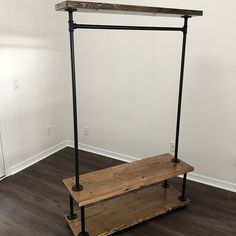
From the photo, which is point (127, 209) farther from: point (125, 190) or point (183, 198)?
point (183, 198)

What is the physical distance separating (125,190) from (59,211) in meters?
0.78

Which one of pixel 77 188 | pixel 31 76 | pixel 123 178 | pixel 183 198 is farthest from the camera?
pixel 31 76

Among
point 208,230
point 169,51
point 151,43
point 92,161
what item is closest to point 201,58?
point 169,51

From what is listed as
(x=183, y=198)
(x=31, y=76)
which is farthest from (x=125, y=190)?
(x=31, y=76)

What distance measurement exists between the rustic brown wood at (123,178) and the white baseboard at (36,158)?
1242 millimetres

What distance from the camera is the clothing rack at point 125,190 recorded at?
6.33 ft

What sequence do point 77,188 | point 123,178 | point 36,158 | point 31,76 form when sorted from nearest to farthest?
point 77,188
point 123,178
point 31,76
point 36,158

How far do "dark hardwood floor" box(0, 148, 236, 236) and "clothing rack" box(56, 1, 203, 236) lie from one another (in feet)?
0.33

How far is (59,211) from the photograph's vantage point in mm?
2434

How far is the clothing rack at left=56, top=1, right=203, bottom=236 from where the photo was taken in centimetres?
193

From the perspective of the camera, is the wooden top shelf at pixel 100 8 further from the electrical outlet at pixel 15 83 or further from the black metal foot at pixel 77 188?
the electrical outlet at pixel 15 83

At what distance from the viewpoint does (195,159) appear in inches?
115

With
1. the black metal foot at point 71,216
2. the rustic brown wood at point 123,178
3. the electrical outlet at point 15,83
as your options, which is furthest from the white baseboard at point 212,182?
the electrical outlet at point 15,83

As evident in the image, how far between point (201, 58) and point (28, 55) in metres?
1.95
